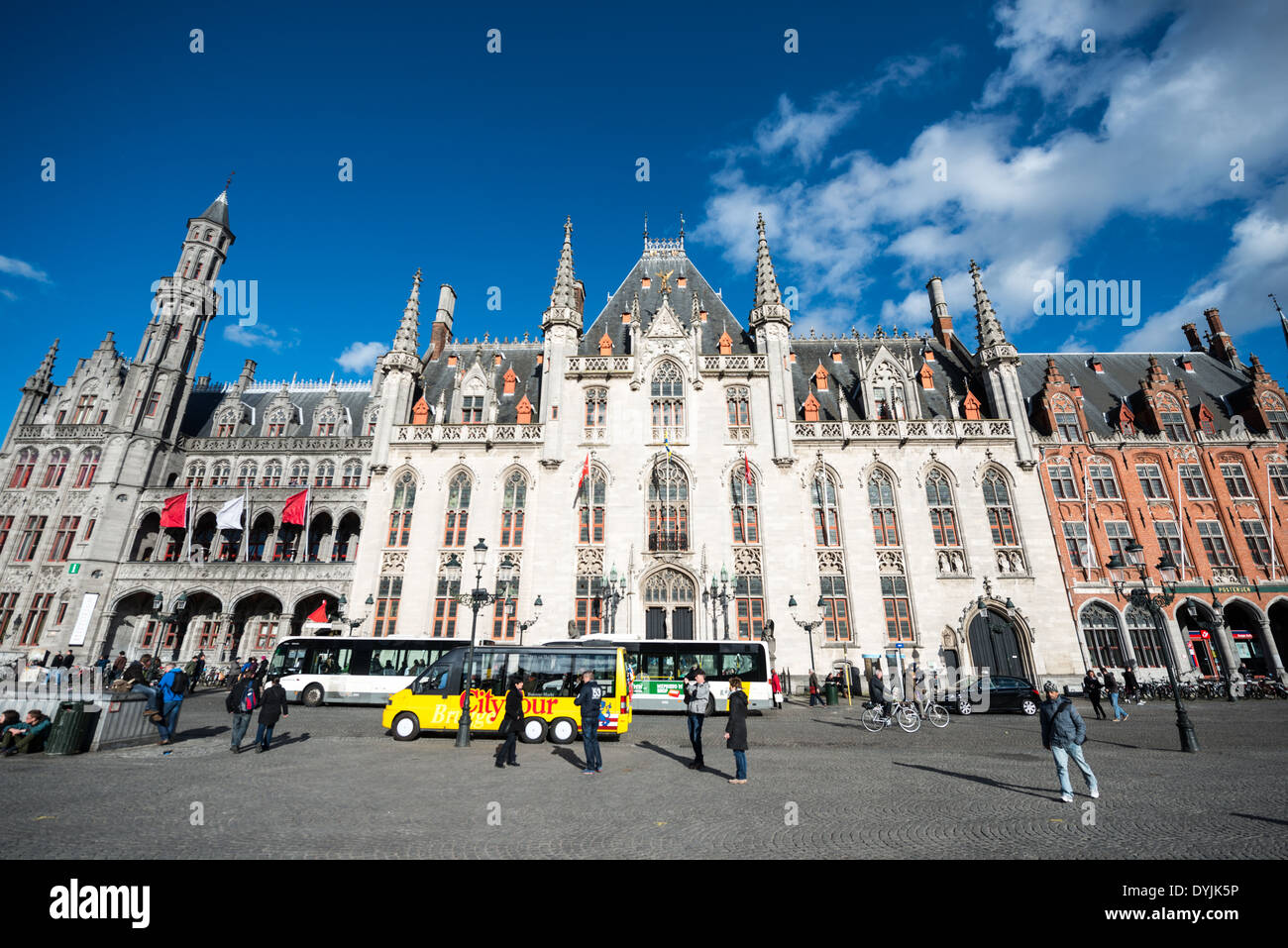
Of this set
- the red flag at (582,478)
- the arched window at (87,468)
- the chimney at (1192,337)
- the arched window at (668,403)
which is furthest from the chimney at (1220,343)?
the arched window at (87,468)

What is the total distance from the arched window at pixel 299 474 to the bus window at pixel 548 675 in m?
26.9

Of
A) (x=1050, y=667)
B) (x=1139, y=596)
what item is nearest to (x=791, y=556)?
(x=1050, y=667)

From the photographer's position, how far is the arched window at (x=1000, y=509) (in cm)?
3022

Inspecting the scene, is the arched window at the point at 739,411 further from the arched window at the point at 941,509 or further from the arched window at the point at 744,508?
the arched window at the point at 941,509

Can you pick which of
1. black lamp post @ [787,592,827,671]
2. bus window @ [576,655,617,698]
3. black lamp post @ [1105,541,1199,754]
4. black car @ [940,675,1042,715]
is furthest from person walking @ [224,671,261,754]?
black car @ [940,675,1042,715]

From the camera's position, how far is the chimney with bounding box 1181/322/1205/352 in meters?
39.1

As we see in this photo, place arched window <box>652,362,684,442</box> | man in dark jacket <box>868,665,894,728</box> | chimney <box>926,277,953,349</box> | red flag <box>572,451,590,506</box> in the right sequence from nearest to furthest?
man in dark jacket <box>868,665,894,728</box>
red flag <box>572,451,590,506</box>
arched window <box>652,362,684,442</box>
chimney <box>926,277,953,349</box>

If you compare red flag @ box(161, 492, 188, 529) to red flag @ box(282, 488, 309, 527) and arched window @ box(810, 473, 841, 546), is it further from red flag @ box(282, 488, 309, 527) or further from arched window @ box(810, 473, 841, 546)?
arched window @ box(810, 473, 841, 546)

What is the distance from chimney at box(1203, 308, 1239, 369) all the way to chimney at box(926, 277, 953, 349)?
1713 cm

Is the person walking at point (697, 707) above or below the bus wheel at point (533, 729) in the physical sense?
above

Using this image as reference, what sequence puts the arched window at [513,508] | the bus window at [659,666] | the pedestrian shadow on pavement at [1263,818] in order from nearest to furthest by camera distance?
the pedestrian shadow on pavement at [1263,818] → the bus window at [659,666] → the arched window at [513,508]

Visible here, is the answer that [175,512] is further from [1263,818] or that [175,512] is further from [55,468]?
[1263,818]

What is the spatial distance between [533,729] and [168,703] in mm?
8659

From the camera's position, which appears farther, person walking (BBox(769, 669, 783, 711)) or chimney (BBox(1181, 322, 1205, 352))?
chimney (BBox(1181, 322, 1205, 352))
